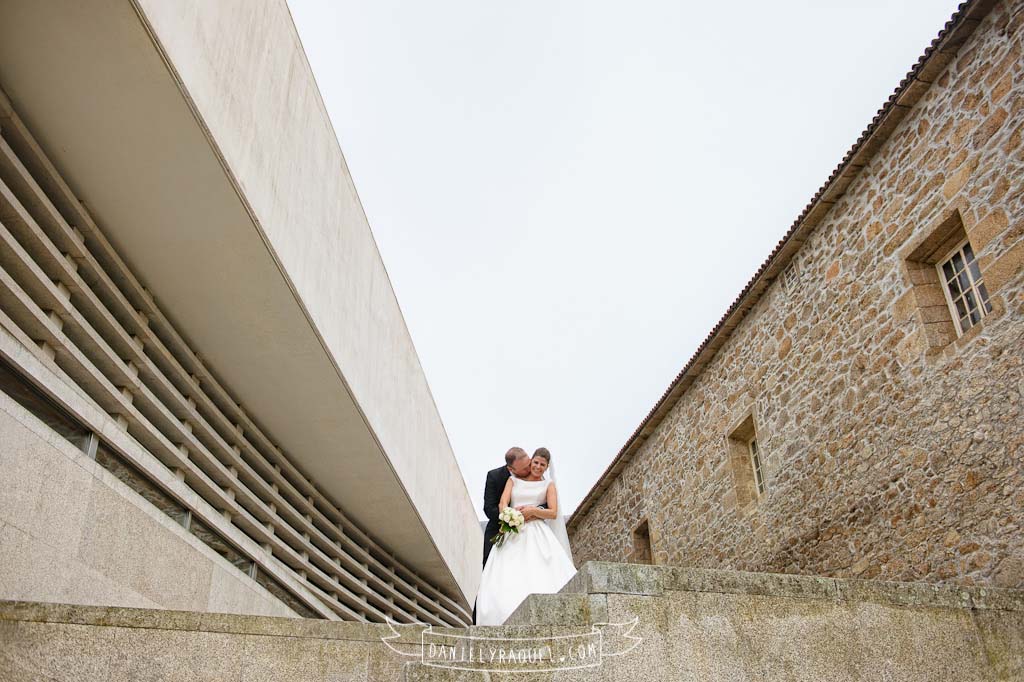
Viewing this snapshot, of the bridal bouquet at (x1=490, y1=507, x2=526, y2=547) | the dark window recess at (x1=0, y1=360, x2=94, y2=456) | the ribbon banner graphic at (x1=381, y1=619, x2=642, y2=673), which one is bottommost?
the ribbon banner graphic at (x1=381, y1=619, x2=642, y2=673)

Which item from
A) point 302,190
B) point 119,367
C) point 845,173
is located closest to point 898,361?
point 845,173

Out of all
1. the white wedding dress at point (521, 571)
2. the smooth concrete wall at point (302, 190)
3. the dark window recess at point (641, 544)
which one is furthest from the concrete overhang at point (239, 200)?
the dark window recess at point (641, 544)

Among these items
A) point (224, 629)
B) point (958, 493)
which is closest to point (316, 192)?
point (224, 629)

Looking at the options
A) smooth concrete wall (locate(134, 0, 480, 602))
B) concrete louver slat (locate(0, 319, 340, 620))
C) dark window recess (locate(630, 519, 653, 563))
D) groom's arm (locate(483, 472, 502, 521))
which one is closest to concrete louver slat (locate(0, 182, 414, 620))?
concrete louver slat (locate(0, 319, 340, 620))

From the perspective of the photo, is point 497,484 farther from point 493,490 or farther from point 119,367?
point 119,367

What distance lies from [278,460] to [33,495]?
4.48 meters

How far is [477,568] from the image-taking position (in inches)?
707

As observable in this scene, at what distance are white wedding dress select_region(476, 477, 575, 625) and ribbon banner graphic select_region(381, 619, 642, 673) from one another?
1613mm

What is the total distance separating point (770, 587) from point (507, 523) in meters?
2.07

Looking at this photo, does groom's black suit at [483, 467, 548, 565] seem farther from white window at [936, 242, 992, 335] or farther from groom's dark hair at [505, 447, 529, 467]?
white window at [936, 242, 992, 335]

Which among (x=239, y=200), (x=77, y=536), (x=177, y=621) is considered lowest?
(x=177, y=621)

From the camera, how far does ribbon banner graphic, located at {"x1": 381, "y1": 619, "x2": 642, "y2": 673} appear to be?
3.90 m

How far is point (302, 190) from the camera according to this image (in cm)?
804

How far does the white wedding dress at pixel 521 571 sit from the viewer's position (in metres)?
5.69
